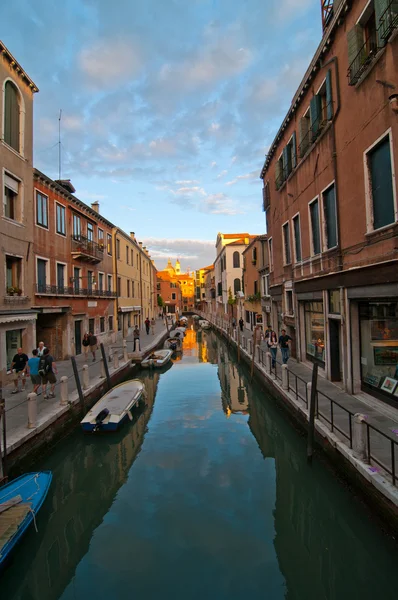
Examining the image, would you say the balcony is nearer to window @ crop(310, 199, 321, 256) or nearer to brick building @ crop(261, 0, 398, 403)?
brick building @ crop(261, 0, 398, 403)

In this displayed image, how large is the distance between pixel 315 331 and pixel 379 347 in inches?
201

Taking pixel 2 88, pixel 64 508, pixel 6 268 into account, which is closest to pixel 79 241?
pixel 6 268

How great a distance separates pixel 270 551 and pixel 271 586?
731 mm

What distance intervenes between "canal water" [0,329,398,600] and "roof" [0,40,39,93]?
13520 mm

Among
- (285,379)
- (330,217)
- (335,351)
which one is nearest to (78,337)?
(285,379)

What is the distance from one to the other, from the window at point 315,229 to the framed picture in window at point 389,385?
571 centimetres

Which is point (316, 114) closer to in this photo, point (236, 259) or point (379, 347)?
point (379, 347)

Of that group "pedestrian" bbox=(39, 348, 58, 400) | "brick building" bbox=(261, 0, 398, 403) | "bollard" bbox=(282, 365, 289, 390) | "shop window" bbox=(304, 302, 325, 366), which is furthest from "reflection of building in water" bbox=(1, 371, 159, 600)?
"shop window" bbox=(304, 302, 325, 366)

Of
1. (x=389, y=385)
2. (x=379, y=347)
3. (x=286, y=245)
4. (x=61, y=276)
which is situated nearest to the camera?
(x=389, y=385)

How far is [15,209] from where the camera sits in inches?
575

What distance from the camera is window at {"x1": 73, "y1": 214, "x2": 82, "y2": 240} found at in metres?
21.3

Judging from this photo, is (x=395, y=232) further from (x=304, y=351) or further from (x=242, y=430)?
(x=304, y=351)

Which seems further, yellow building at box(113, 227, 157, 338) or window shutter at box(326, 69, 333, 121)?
yellow building at box(113, 227, 157, 338)

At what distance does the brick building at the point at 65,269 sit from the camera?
56.1 ft
